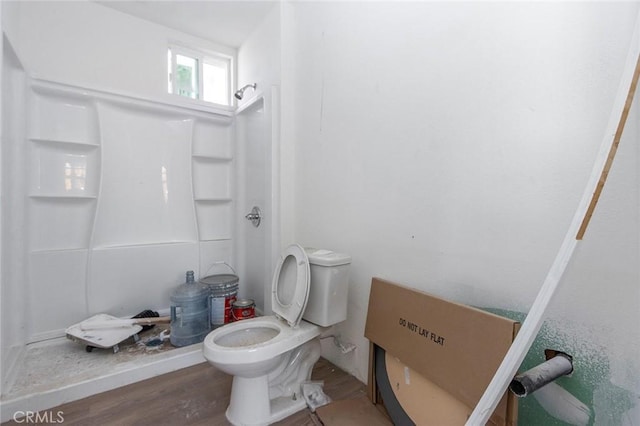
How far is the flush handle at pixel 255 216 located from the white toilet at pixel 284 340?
91 cm

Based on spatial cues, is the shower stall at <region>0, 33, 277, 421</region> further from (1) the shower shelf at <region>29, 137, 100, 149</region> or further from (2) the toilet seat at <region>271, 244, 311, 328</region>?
(2) the toilet seat at <region>271, 244, 311, 328</region>

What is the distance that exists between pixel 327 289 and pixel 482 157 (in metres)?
0.91

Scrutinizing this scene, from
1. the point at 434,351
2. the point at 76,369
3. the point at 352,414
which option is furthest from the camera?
the point at 76,369

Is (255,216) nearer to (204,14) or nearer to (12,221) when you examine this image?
Result: (12,221)

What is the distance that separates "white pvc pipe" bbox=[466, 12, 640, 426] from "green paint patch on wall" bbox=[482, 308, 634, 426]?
0.29m

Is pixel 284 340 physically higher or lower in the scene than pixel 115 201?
lower

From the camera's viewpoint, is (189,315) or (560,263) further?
(189,315)

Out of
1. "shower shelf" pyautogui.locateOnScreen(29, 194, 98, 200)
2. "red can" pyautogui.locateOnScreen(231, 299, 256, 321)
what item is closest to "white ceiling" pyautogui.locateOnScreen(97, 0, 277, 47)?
"shower shelf" pyautogui.locateOnScreen(29, 194, 98, 200)

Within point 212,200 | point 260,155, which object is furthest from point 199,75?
point 212,200

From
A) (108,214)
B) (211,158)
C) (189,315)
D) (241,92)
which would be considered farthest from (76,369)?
(241,92)

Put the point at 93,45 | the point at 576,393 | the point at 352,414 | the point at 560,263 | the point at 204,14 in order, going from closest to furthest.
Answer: the point at 560,263
the point at 576,393
the point at 352,414
the point at 93,45
the point at 204,14

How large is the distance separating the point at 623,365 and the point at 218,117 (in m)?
2.90

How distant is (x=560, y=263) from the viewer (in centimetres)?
A: 75

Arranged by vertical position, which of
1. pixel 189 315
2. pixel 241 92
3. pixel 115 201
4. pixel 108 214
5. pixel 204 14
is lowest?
pixel 189 315
